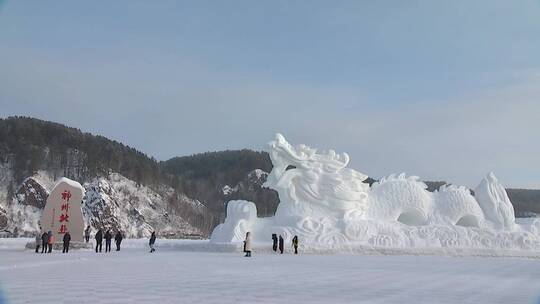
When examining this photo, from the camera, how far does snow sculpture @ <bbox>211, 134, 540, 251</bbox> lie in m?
20.5

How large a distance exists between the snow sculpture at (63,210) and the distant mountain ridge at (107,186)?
32.0 meters

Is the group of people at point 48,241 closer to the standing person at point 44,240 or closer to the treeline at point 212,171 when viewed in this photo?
the standing person at point 44,240

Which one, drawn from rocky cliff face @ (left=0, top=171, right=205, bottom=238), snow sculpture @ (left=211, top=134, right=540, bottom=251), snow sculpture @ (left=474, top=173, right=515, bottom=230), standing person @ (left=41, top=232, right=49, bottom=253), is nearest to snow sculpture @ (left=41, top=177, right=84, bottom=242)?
standing person @ (left=41, top=232, right=49, bottom=253)

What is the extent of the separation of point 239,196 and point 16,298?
66308 millimetres

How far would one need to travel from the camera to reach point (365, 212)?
2188cm

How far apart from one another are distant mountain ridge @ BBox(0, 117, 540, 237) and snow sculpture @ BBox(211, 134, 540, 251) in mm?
31538

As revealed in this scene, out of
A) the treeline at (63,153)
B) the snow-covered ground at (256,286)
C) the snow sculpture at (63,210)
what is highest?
the treeline at (63,153)

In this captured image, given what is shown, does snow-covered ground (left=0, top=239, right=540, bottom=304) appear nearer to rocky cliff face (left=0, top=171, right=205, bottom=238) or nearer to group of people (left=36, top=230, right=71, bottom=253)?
group of people (left=36, top=230, right=71, bottom=253)

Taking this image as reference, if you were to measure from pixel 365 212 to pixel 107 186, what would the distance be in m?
39.8

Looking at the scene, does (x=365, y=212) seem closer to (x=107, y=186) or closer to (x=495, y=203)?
(x=495, y=203)

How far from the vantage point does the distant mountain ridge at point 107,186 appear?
54.8 m

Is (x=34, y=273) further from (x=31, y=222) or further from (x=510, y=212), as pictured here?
(x=31, y=222)

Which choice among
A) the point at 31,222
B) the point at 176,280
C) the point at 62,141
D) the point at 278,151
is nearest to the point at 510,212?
the point at 278,151

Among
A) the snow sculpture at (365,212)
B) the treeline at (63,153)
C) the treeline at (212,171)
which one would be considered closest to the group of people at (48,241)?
the snow sculpture at (365,212)
